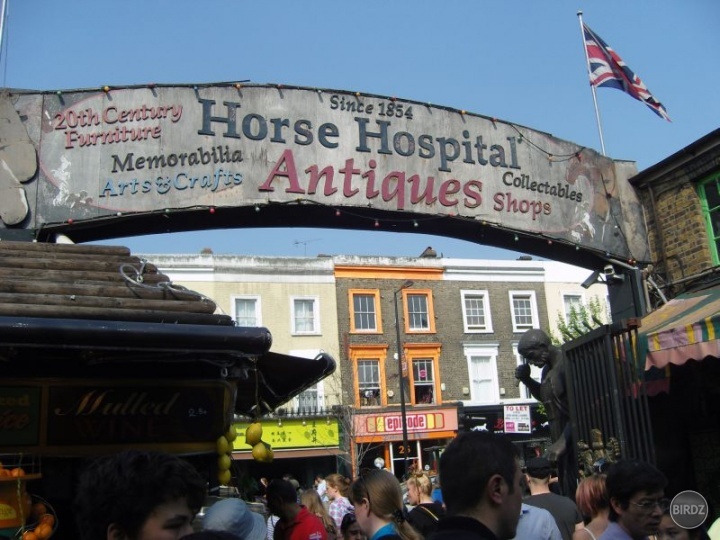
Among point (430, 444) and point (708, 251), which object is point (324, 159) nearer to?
point (708, 251)

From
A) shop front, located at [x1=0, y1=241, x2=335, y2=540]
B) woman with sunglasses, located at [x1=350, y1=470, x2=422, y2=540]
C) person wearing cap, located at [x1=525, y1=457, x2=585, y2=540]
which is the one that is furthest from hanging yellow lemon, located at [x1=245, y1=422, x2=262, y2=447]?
person wearing cap, located at [x1=525, y1=457, x2=585, y2=540]

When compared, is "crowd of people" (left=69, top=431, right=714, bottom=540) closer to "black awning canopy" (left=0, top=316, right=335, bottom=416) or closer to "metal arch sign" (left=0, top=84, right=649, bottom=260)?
"black awning canopy" (left=0, top=316, right=335, bottom=416)

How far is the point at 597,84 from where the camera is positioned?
12.4m

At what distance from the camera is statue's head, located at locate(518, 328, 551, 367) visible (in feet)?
26.9

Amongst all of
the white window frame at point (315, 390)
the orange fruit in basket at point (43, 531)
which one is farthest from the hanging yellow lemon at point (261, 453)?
the white window frame at point (315, 390)

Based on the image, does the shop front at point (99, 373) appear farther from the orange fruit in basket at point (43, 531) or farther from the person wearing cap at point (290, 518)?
the person wearing cap at point (290, 518)

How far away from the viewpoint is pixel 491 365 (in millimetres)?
33344

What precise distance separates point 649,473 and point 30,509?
355 cm

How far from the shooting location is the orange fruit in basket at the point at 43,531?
4465mm

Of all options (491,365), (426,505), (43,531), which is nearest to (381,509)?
(426,505)

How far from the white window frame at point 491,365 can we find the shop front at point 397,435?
1417 mm

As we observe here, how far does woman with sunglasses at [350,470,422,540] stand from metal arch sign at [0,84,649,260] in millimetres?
5561

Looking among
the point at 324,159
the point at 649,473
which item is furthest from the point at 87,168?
the point at 649,473

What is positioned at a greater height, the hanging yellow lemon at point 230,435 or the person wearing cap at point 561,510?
the hanging yellow lemon at point 230,435
